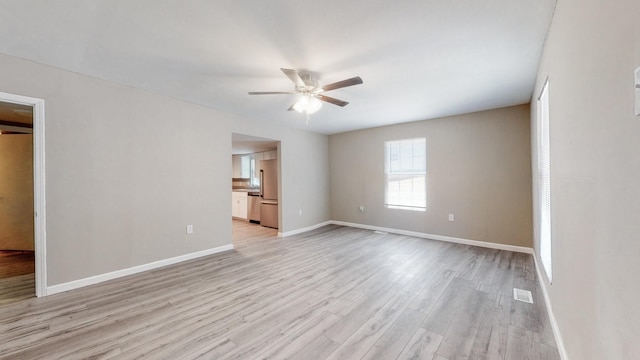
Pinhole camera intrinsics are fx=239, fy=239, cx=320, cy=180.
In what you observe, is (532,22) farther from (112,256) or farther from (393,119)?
(112,256)

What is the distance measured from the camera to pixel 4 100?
241 cm

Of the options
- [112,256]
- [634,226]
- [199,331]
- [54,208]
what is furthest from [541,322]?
[54,208]

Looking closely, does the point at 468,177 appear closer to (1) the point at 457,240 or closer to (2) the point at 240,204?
(1) the point at 457,240

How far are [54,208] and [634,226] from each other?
4370mm

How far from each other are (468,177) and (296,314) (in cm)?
400

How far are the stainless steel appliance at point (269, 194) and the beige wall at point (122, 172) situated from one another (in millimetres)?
1935

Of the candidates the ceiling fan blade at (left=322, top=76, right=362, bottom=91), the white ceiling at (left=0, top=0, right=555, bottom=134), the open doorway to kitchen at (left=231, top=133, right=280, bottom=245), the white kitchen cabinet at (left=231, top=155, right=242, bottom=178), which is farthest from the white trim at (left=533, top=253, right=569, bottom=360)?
the white kitchen cabinet at (left=231, top=155, right=242, bottom=178)

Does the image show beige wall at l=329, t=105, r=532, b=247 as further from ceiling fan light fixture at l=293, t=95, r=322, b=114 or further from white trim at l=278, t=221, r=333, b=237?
ceiling fan light fixture at l=293, t=95, r=322, b=114

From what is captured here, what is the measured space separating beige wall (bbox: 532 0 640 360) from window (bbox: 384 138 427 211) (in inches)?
132

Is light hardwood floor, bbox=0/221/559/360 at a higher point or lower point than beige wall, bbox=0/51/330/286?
lower

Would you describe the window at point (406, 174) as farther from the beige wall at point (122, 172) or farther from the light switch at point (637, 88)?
the light switch at point (637, 88)

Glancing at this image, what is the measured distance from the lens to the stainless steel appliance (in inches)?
246

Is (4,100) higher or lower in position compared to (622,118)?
higher

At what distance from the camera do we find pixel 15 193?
4.11m
